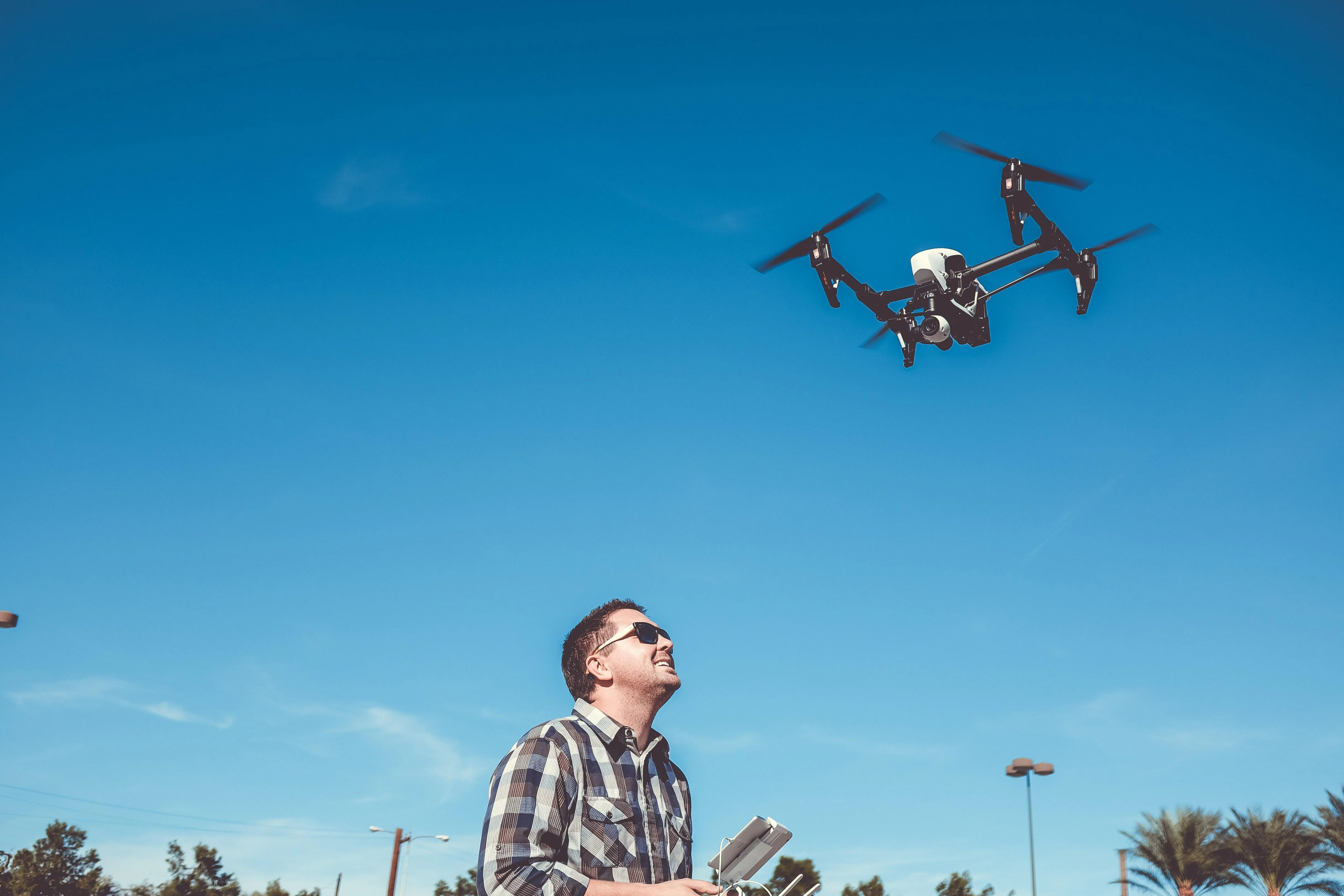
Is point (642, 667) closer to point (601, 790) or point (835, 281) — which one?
point (601, 790)

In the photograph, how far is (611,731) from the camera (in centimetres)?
434

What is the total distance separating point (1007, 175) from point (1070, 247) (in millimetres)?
1785

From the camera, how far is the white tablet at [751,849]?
4.12 m

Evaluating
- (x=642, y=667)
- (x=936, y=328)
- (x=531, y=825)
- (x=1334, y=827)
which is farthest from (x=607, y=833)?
(x=1334, y=827)

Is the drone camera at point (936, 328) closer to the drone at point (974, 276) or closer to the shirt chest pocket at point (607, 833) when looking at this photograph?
the drone at point (974, 276)

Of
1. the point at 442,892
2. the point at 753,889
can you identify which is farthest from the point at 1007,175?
the point at 442,892

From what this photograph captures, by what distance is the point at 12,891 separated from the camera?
45094 millimetres

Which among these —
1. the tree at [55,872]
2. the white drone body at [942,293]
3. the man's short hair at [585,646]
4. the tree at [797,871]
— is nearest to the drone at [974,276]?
the white drone body at [942,293]

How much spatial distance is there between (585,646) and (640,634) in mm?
246

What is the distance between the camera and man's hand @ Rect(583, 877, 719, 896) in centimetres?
370

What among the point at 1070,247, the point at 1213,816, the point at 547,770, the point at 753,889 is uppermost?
the point at 1070,247

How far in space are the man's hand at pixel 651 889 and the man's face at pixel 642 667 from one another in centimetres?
90

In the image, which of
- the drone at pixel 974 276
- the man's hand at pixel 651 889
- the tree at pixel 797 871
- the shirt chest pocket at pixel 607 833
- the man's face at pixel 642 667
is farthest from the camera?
the tree at pixel 797 871

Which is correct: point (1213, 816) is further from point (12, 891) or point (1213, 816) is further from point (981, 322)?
point (12, 891)
